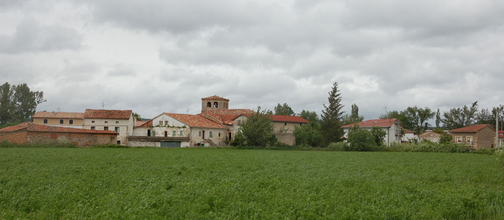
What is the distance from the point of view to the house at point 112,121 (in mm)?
70312

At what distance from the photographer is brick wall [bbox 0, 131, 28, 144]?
5544cm

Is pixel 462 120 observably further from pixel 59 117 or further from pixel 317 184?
pixel 317 184

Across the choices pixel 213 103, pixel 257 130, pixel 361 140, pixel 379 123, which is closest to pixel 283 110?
pixel 213 103

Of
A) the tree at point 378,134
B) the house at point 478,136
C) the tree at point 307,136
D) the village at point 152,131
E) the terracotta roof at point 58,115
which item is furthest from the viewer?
the tree at point 307,136

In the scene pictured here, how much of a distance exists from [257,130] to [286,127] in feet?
50.9

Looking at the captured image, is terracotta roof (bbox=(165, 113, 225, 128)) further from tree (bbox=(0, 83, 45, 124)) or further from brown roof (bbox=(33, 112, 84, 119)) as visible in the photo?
tree (bbox=(0, 83, 45, 124))

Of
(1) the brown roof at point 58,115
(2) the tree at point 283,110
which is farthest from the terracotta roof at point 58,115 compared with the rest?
(2) the tree at point 283,110

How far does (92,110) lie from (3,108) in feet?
121

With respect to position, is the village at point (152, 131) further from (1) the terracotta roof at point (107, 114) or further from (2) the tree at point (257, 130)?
(2) the tree at point (257, 130)

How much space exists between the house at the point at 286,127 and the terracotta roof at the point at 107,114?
30.1m

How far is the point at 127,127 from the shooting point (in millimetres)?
70438

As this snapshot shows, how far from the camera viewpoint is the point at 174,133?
71.1 m

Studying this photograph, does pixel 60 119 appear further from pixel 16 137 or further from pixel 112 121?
pixel 16 137

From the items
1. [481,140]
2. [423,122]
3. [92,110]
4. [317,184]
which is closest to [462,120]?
[423,122]
